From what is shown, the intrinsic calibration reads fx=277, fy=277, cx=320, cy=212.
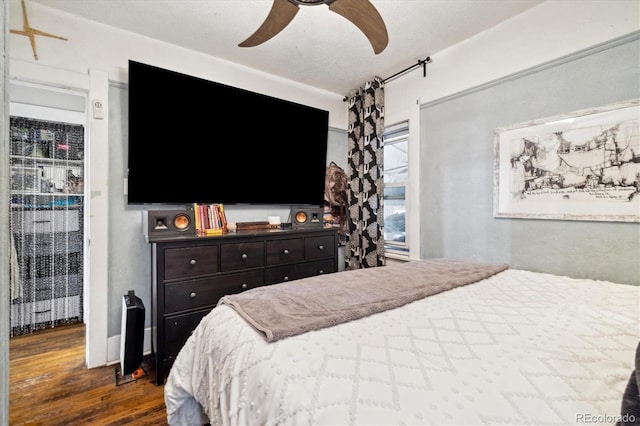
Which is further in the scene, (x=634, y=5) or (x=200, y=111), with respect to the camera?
(x=200, y=111)

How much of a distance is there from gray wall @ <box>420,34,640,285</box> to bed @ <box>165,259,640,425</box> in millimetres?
461

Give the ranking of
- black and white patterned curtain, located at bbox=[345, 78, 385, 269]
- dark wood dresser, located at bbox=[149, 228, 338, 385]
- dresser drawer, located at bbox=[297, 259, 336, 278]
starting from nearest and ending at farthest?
1. dark wood dresser, located at bbox=[149, 228, 338, 385]
2. dresser drawer, located at bbox=[297, 259, 336, 278]
3. black and white patterned curtain, located at bbox=[345, 78, 385, 269]

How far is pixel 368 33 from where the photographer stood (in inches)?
73.8

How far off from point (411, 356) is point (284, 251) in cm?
180

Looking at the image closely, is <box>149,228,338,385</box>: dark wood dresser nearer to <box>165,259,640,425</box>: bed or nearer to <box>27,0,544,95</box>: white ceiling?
<box>165,259,640,425</box>: bed

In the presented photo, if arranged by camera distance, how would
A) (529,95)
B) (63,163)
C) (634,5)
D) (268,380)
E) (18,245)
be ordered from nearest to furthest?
(268,380) < (634,5) < (529,95) < (18,245) < (63,163)

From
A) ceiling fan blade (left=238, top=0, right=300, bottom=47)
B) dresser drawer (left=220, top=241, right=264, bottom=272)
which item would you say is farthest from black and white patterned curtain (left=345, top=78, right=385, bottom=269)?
ceiling fan blade (left=238, top=0, right=300, bottom=47)

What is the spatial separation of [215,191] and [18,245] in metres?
2.00

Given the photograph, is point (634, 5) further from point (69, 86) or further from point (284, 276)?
point (69, 86)

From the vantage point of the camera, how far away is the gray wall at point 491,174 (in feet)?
5.53

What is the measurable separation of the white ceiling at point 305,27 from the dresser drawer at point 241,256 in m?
1.75

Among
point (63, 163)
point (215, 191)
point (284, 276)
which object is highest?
point (63, 163)

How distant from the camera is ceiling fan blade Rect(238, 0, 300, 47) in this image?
64.8 inches

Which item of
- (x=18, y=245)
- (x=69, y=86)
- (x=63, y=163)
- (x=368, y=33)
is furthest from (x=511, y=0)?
(x=18, y=245)
